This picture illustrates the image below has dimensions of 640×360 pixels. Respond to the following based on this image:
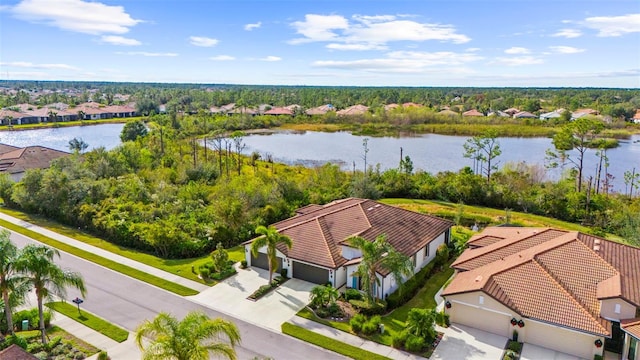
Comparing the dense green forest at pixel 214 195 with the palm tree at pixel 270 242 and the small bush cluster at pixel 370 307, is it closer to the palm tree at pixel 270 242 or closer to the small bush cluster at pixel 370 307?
the palm tree at pixel 270 242

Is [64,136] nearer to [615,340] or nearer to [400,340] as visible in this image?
[400,340]

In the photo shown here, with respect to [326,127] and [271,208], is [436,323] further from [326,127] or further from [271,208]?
[326,127]

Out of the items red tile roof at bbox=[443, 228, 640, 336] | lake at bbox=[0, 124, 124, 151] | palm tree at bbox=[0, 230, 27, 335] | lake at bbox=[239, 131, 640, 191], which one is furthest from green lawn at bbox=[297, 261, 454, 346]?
lake at bbox=[0, 124, 124, 151]

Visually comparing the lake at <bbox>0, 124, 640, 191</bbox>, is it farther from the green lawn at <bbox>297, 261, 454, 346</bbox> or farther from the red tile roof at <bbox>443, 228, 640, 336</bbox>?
the green lawn at <bbox>297, 261, 454, 346</bbox>

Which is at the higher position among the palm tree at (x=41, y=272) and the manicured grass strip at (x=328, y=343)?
the palm tree at (x=41, y=272)

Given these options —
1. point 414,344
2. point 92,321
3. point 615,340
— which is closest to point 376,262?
point 414,344

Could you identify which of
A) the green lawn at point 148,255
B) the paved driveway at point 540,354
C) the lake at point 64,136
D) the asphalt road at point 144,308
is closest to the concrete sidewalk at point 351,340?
the asphalt road at point 144,308
